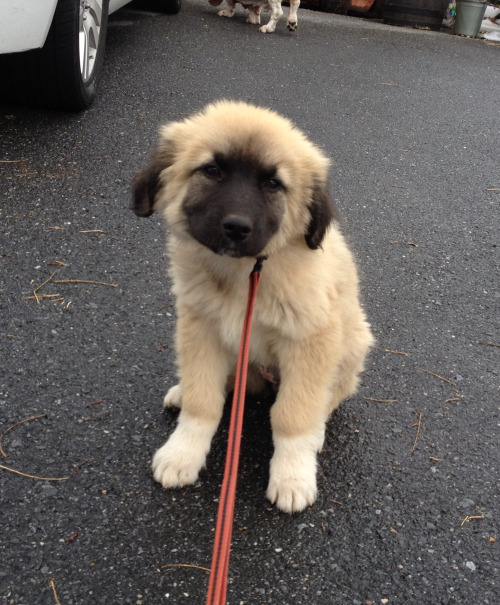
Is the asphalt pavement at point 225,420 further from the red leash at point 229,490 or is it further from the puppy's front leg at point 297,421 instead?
the red leash at point 229,490

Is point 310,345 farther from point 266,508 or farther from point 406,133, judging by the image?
point 406,133

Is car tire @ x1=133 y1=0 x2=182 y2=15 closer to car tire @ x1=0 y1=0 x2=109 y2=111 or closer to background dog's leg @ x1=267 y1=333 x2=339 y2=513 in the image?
car tire @ x1=0 y1=0 x2=109 y2=111

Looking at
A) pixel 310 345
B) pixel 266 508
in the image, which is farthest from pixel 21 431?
pixel 310 345

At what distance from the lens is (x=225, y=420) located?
2.73 m

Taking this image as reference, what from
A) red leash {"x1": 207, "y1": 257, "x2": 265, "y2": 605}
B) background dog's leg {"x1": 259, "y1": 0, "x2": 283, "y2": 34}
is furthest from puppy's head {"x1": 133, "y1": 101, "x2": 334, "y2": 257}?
background dog's leg {"x1": 259, "y1": 0, "x2": 283, "y2": 34}

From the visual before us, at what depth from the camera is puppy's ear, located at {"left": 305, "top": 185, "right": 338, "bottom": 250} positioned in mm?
2307

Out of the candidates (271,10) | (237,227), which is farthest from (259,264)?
(271,10)

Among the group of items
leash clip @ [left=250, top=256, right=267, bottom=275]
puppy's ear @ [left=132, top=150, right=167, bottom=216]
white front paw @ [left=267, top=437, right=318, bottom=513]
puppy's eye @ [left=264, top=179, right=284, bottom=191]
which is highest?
puppy's eye @ [left=264, top=179, right=284, bottom=191]

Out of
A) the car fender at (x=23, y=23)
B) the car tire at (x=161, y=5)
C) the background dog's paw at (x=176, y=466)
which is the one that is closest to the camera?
the background dog's paw at (x=176, y=466)

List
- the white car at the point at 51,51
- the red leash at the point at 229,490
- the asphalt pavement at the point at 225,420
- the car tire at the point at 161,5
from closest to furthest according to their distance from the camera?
the red leash at the point at 229,490
the asphalt pavement at the point at 225,420
the white car at the point at 51,51
the car tire at the point at 161,5

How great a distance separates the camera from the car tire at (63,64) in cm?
452

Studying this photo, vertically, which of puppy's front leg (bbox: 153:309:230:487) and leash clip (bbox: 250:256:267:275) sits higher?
leash clip (bbox: 250:256:267:275)

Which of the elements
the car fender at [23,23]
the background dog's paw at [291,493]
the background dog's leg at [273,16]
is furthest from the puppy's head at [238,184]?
the background dog's leg at [273,16]

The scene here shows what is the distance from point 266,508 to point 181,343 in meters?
0.69
